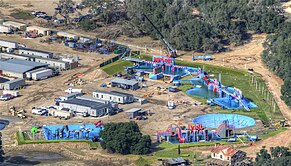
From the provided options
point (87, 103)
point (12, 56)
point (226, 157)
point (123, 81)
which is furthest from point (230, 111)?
point (12, 56)

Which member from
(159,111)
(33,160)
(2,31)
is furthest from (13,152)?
(2,31)

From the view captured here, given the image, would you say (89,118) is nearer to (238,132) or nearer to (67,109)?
(67,109)

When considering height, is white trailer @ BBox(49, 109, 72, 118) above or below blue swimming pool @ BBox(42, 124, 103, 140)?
above

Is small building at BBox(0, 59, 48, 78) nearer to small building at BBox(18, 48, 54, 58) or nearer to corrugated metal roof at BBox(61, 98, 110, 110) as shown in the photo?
small building at BBox(18, 48, 54, 58)

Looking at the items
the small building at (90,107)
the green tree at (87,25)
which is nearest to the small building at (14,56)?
the green tree at (87,25)

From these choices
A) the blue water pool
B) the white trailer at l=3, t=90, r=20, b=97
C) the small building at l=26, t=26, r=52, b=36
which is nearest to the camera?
the blue water pool

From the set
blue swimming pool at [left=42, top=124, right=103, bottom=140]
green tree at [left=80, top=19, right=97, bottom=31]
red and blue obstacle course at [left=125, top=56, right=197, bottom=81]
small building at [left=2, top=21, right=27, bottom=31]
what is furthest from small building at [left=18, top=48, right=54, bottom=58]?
blue swimming pool at [left=42, top=124, right=103, bottom=140]
